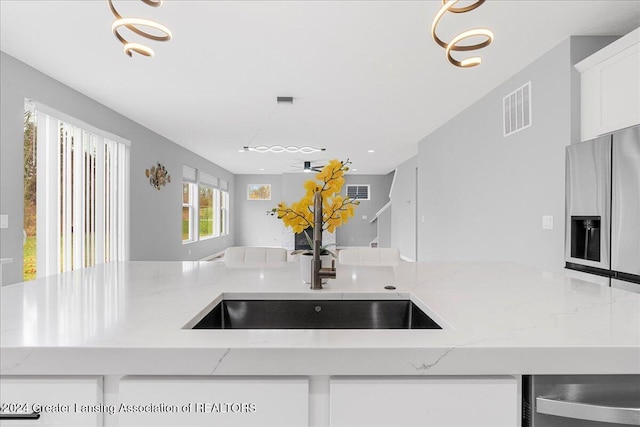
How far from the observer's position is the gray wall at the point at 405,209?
764cm

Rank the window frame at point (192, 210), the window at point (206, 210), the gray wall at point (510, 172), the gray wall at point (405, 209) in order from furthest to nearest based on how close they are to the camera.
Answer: the window at point (206, 210), the window frame at point (192, 210), the gray wall at point (405, 209), the gray wall at point (510, 172)

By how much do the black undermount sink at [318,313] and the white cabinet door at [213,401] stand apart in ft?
1.57

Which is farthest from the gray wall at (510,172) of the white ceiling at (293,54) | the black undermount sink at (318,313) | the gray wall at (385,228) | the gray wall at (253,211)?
the gray wall at (253,211)

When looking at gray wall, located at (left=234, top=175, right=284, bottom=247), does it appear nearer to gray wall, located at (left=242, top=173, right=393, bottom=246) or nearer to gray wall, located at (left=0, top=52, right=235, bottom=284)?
gray wall, located at (left=242, top=173, right=393, bottom=246)

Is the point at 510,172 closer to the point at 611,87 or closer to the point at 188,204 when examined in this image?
the point at 611,87

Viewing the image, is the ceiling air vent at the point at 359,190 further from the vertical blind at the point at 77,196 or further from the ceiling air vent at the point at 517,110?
the ceiling air vent at the point at 517,110

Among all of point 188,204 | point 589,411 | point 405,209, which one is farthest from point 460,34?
point 188,204

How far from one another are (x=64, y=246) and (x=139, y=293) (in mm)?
3350

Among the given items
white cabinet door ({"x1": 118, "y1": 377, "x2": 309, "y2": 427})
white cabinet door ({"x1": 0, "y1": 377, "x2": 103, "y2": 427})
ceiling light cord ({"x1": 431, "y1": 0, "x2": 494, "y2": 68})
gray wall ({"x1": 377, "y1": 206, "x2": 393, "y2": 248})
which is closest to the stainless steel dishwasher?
white cabinet door ({"x1": 118, "y1": 377, "x2": 309, "y2": 427})

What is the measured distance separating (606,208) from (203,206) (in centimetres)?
824

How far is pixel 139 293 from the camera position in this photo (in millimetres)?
1146

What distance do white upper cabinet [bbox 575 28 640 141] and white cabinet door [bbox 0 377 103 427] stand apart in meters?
3.00

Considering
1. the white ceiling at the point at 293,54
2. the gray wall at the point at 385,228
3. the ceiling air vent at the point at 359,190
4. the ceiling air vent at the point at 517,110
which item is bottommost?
the gray wall at the point at 385,228

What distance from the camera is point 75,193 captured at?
3930 millimetres
